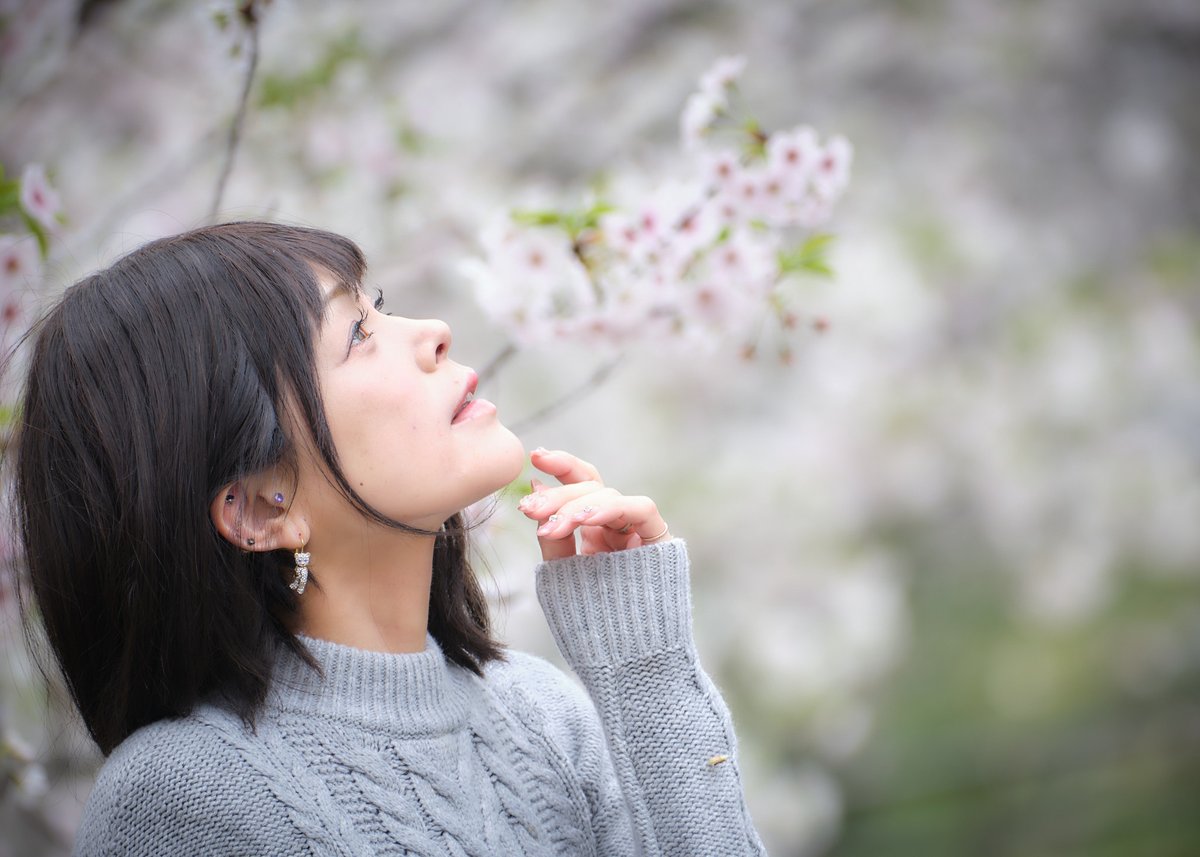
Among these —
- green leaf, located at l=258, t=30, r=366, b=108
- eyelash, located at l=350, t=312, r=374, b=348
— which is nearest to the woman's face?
eyelash, located at l=350, t=312, r=374, b=348

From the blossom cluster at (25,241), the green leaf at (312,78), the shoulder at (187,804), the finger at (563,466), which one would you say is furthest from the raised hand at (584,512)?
the green leaf at (312,78)

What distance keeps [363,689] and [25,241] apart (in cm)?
75

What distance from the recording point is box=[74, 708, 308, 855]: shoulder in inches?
28.4

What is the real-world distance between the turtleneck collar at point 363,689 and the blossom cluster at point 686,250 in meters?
0.57

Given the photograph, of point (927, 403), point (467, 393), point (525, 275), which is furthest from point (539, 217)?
point (927, 403)

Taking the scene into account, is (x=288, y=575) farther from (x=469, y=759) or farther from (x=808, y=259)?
(x=808, y=259)

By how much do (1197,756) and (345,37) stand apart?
2.50m

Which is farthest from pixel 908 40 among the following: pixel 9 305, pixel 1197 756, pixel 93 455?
pixel 93 455

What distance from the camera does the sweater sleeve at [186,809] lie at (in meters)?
0.72

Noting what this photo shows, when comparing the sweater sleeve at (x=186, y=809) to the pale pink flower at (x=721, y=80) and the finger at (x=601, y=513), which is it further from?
the pale pink flower at (x=721, y=80)

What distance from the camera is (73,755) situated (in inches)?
59.6

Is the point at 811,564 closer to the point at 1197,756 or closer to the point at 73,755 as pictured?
the point at 1197,756

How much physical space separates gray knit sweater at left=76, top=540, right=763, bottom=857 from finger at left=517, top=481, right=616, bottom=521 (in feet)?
0.23

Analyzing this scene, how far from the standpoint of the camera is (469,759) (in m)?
0.86
